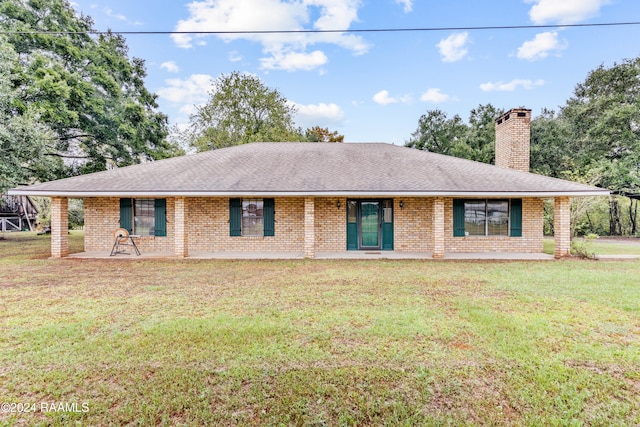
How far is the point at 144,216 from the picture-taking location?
1162cm

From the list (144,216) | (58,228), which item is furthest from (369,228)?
(58,228)

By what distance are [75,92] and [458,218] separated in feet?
62.1

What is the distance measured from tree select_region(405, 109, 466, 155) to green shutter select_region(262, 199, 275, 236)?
21.8 metres

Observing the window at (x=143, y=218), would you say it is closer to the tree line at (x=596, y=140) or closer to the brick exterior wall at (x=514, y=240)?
the brick exterior wall at (x=514, y=240)

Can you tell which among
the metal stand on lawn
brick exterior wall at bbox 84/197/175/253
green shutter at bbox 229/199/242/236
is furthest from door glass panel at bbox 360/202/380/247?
the metal stand on lawn

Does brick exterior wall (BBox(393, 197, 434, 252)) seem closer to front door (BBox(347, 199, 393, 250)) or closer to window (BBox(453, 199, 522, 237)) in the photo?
front door (BBox(347, 199, 393, 250))

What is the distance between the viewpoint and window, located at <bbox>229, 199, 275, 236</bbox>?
448 inches

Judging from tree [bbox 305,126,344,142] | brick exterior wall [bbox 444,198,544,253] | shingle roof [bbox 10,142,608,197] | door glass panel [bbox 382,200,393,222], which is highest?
tree [bbox 305,126,344,142]

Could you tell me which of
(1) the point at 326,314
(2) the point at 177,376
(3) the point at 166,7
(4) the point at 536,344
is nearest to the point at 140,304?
(2) the point at 177,376

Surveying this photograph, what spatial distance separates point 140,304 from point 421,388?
4.82 metres

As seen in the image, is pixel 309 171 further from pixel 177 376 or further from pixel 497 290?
pixel 177 376

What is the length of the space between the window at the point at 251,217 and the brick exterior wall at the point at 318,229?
19 cm

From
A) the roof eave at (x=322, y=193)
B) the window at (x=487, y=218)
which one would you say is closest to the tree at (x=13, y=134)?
the roof eave at (x=322, y=193)

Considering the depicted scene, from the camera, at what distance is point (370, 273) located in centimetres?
786
